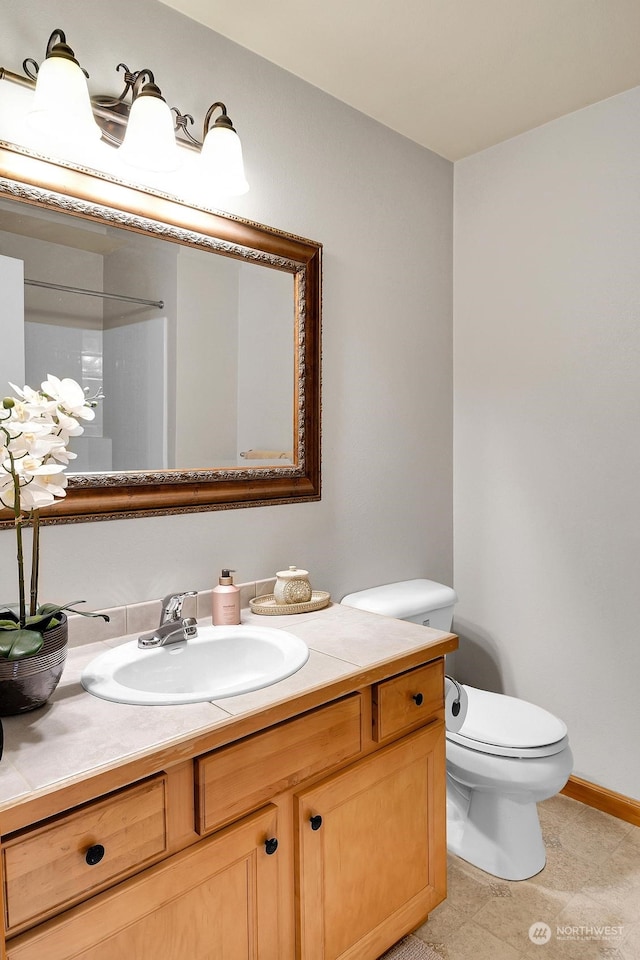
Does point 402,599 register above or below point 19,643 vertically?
below

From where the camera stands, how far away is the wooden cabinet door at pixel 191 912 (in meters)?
0.93

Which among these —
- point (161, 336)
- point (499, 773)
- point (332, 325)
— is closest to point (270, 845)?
point (499, 773)

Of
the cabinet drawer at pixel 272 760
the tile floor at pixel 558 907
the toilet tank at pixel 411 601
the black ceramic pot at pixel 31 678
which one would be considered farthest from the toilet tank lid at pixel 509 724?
the black ceramic pot at pixel 31 678

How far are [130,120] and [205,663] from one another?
129 centimetres

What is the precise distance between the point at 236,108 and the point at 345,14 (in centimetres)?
38

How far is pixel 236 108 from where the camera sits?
178 centimetres

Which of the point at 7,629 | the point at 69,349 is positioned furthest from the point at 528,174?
the point at 7,629

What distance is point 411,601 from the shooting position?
6.81 ft

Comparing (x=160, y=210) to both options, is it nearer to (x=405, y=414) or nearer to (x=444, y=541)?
(x=405, y=414)

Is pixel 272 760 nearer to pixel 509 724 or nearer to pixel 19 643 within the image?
pixel 19 643

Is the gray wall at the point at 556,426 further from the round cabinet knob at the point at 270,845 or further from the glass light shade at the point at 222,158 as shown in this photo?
the round cabinet knob at the point at 270,845

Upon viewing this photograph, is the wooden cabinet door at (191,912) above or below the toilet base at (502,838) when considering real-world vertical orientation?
above

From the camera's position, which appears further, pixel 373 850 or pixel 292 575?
pixel 292 575

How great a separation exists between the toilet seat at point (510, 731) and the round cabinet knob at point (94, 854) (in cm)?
116
